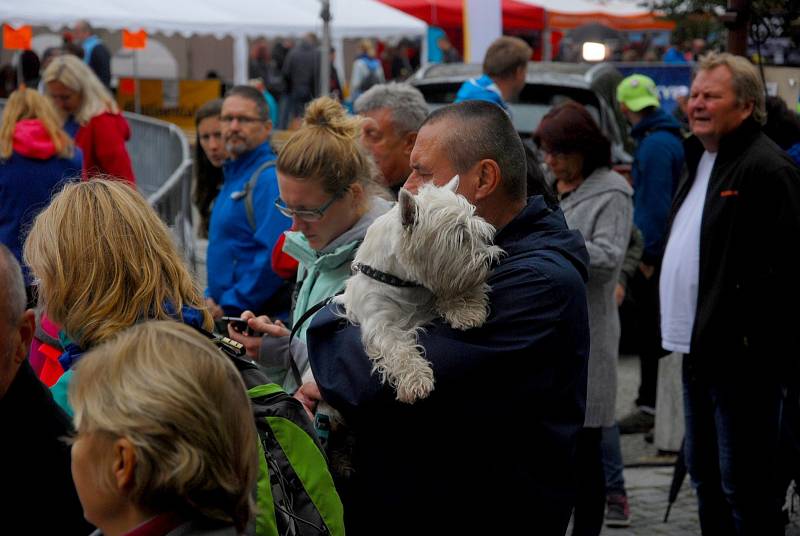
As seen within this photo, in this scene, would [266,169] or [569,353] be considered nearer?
[569,353]

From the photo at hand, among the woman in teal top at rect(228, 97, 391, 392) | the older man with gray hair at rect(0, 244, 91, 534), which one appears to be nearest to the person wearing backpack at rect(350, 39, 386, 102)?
the woman in teal top at rect(228, 97, 391, 392)

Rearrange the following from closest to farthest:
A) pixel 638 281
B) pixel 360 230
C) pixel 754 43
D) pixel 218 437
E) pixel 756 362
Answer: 1. pixel 218 437
2. pixel 360 230
3. pixel 756 362
4. pixel 754 43
5. pixel 638 281

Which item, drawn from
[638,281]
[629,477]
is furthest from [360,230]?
[638,281]

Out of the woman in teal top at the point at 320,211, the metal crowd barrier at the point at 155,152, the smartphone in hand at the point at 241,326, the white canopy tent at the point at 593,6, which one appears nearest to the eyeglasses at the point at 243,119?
the woman in teal top at the point at 320,211

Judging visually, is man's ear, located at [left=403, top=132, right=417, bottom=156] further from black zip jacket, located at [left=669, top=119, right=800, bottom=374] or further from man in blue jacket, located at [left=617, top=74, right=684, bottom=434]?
man in blue jacket, located at [left=617, top=74, right=684, bottom=434]

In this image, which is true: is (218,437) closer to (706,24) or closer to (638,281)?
(638,281)

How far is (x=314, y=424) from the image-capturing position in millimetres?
2779

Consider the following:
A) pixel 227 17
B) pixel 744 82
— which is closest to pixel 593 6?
pixel 227 17

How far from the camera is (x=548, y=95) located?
10.1 meters

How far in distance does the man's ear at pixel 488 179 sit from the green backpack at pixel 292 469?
2.40ft

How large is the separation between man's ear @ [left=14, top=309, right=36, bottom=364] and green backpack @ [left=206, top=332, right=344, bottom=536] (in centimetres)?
45

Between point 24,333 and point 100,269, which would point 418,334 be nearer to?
point 100,269

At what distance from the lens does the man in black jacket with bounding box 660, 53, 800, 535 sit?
4527 mm

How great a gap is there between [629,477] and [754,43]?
2.77m
